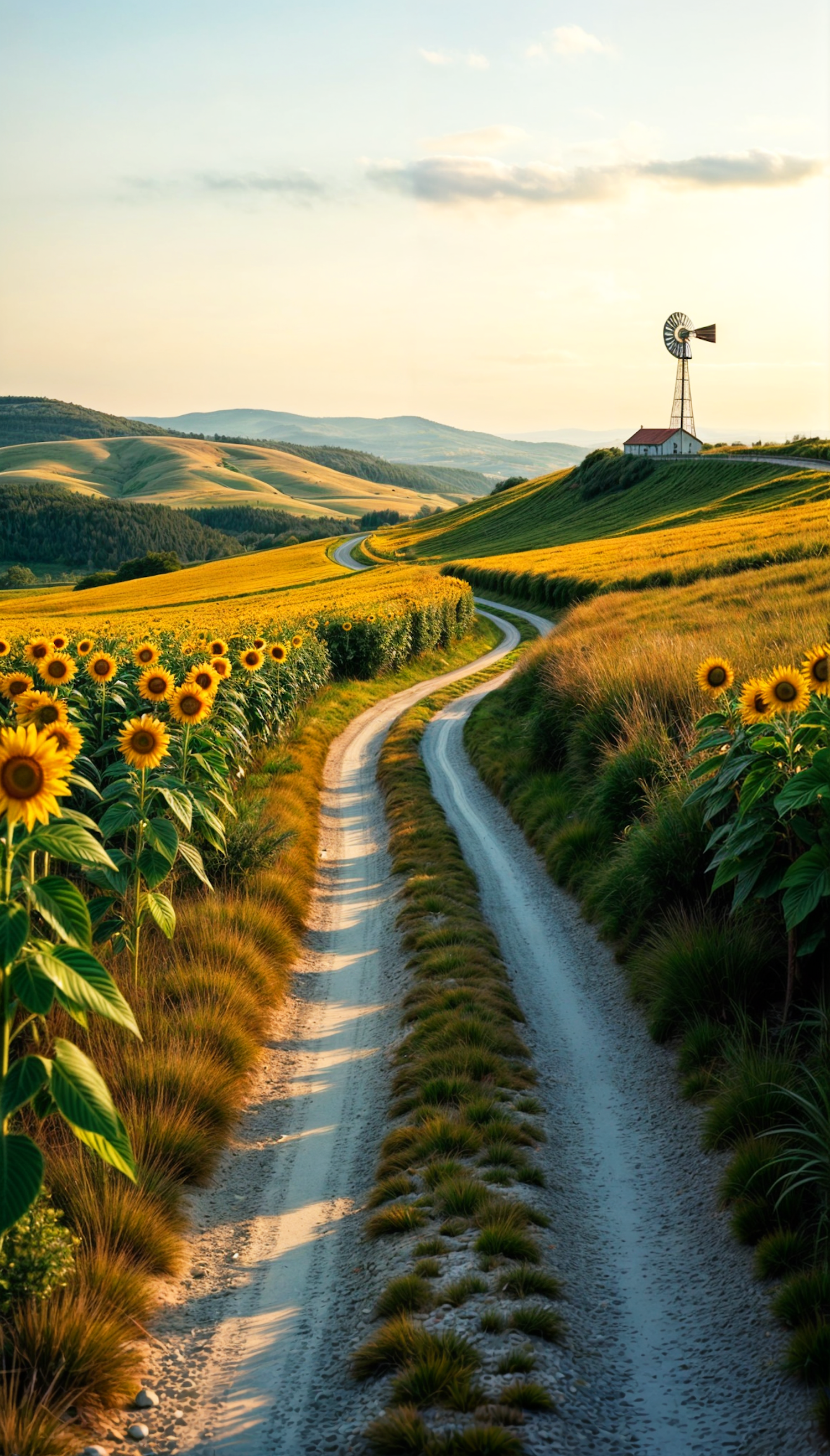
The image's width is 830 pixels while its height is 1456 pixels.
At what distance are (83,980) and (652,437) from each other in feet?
333

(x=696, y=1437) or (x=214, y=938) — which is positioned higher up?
(x=214, y=938)

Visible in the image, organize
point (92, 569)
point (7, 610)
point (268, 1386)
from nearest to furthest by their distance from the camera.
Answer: point (268, 1386) < point (7, 610) < point (92, 569)

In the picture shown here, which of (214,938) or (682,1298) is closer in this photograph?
(682,1298)

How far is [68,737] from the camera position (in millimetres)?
5094

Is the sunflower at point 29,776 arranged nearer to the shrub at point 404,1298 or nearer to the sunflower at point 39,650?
the shrub at point 404,1298

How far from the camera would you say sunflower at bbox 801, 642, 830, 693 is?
17.7ft

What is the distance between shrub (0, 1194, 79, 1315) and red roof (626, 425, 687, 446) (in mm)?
100014

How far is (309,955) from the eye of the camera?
9.26 m

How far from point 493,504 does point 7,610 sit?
2409 inches

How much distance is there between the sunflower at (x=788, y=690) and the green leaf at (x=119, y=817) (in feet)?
13.9

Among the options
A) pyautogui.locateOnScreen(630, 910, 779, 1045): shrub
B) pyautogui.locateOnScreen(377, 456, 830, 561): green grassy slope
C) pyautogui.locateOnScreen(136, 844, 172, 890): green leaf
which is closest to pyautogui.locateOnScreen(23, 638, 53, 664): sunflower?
pyautogui.locateOnScreen(136, 844, 172, 890): green leaf

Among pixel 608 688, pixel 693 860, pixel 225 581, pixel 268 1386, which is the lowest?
pixel 268 1386

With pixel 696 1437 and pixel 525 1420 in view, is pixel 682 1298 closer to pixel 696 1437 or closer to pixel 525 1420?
pixel 696 1437

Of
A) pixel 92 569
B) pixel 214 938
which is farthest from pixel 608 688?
pixel 92 569
